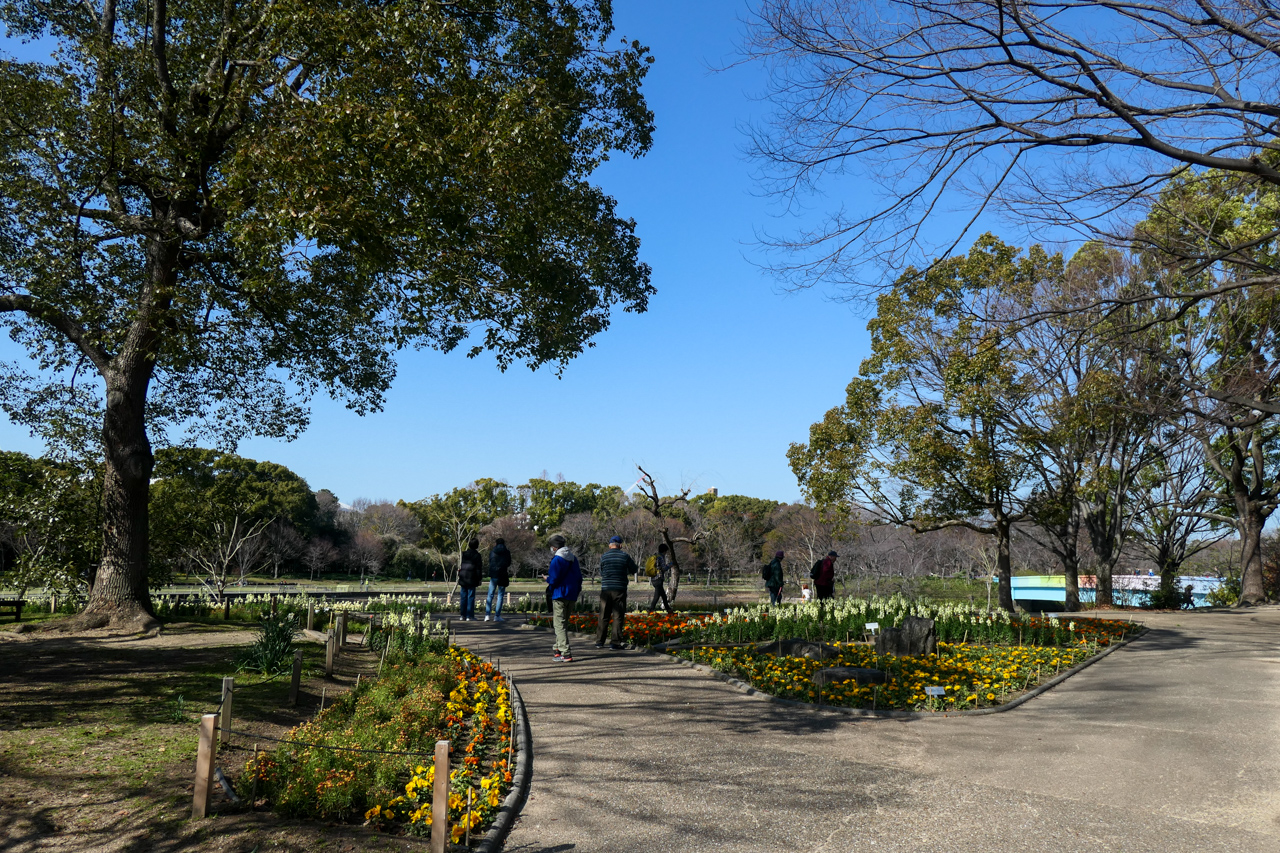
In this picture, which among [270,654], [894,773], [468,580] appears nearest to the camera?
[894,773]

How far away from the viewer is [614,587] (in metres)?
11.1

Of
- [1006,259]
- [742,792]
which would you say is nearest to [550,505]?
[1006,259]

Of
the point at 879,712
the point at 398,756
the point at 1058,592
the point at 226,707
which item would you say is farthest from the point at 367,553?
the point at 398,756

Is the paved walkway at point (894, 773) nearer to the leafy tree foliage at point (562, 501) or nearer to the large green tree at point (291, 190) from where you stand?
the large green tree at point (291, 190)

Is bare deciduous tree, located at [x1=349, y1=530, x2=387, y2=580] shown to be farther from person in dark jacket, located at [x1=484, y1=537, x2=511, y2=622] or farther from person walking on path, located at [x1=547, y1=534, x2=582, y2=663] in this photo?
person walking on path, located at [x1=547, y1=534, x2=582, y2=663]

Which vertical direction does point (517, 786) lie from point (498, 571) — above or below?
below

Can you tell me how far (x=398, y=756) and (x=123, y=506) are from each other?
799cm

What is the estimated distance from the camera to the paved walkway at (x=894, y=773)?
418 centimetres

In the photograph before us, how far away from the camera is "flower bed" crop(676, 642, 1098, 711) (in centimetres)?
754

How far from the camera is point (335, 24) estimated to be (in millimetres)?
7914

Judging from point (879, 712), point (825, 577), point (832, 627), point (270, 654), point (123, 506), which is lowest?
point (879, 712)

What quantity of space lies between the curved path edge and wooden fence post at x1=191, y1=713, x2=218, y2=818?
4.79ft

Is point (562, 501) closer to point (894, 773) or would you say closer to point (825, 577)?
point (825, 577)

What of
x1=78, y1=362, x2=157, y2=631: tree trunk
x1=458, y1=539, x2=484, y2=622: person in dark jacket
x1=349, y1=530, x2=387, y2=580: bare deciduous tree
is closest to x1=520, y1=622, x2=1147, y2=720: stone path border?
x1=458, y1=539, x2=484, y2=622: person in dark jacket
